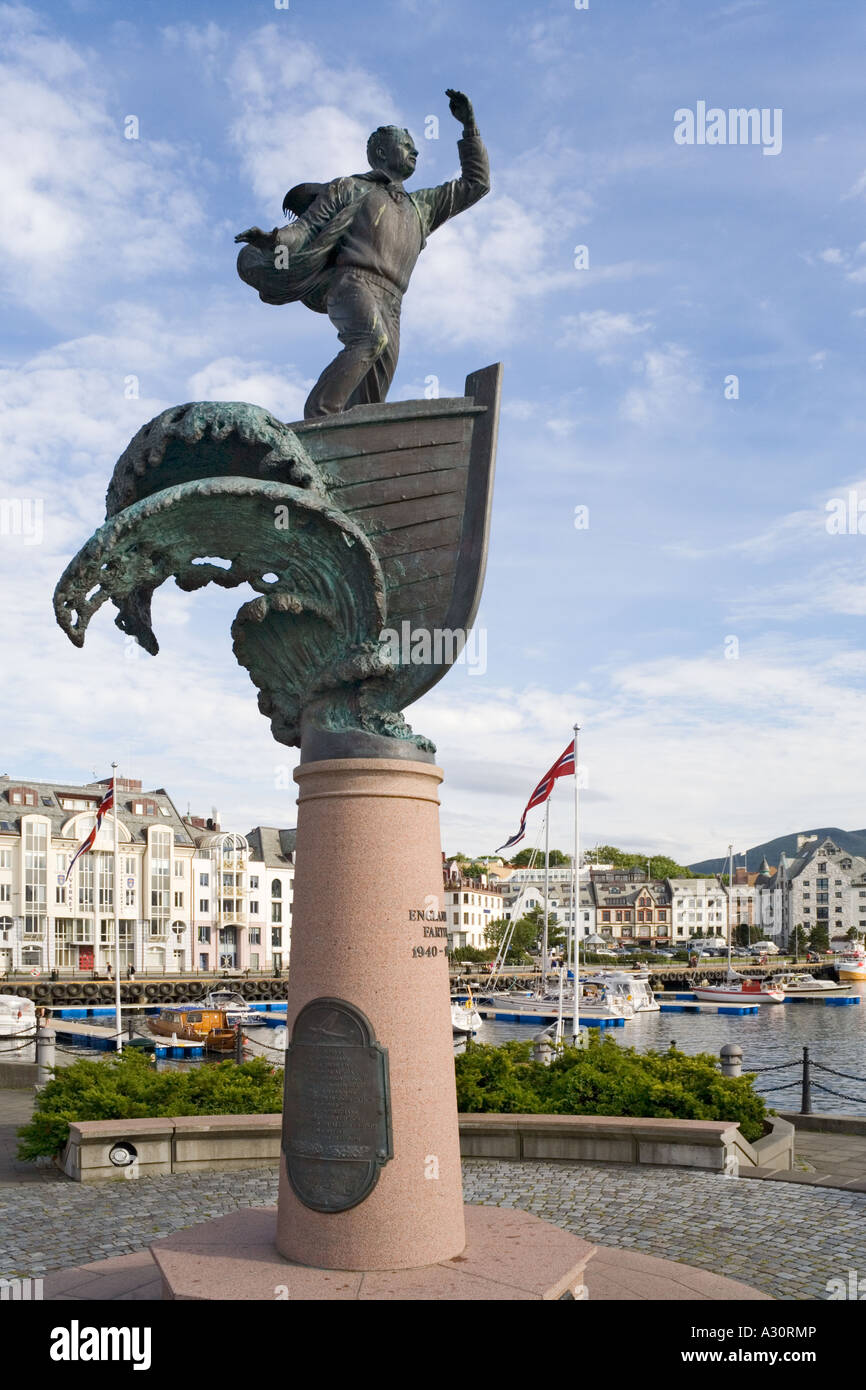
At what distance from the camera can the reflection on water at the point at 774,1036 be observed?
140 ft

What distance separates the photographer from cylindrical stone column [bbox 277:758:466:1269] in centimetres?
745

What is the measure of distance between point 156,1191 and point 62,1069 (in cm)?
329

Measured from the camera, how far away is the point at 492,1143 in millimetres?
14016

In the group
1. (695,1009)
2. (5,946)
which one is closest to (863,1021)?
(695,1009)

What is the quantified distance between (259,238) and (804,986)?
309ft

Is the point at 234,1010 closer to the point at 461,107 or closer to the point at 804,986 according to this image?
the point at 461,107

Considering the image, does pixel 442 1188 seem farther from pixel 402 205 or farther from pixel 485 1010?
pixel 485 1010

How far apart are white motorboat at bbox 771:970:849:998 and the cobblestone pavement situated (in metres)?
78.8

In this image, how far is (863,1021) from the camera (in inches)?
2864

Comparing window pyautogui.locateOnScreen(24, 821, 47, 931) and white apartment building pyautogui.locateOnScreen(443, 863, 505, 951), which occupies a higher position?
window pyautogui.locateOnScreen(24, 821, 47, 931)

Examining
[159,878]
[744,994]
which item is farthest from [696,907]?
[159,878]

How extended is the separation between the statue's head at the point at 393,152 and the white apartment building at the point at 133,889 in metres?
71.7

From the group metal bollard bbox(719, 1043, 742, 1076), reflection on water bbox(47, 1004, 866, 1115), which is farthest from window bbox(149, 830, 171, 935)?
metal bollard bbox(719, 1043, 742, 1076)

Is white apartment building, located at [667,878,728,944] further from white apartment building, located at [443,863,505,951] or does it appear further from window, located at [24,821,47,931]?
window, located at [24,821,47,931]
